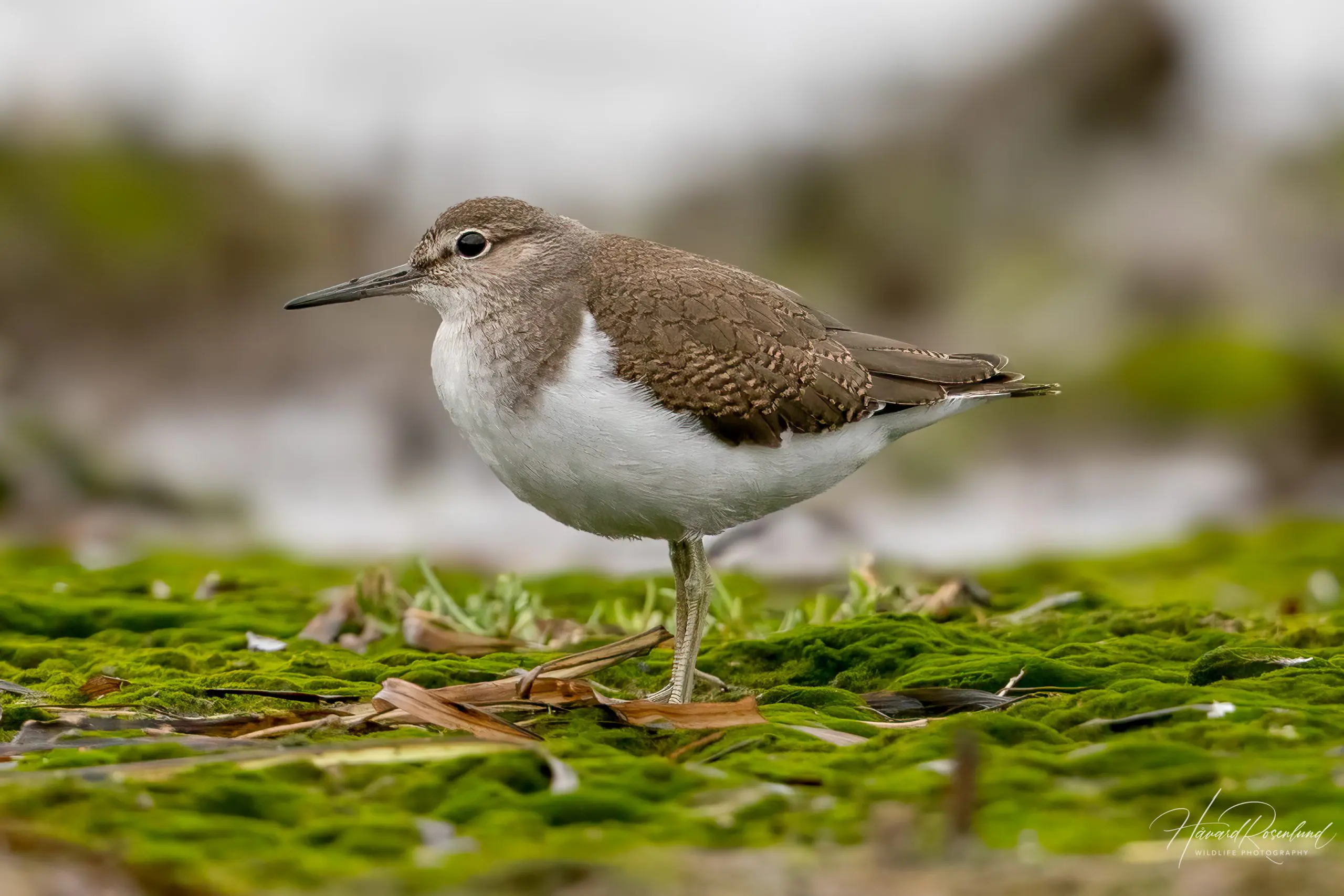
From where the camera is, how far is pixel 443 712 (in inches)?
212

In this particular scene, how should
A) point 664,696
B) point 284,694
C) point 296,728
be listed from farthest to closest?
point 664,696, point 284,694, point 296,728

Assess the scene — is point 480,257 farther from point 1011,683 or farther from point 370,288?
point 1011,683

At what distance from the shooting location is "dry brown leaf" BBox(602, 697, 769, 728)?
17.9ft

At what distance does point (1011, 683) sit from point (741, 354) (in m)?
1.93

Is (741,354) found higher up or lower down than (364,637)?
higher up

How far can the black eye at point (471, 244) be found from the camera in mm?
7098

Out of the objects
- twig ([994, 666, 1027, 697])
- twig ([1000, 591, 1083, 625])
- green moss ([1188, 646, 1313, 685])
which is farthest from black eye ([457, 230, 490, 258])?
green moss ([1188, 646, 1313, 685])

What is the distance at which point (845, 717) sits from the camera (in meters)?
5.84

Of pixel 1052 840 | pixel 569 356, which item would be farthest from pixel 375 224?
pixel 1052 840

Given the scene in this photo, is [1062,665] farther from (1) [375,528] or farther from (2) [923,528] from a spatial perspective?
(1) [375,528]

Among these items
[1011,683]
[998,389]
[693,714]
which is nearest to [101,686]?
[693,714]

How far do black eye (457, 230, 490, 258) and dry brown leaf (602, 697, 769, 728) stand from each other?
2.62 m

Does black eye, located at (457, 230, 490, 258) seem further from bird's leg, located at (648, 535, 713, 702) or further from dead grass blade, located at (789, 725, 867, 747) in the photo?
dead grass blade, located at (789, 725, 867, 747)

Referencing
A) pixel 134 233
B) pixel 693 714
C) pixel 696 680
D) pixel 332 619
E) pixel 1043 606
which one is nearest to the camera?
pixel 693 714
